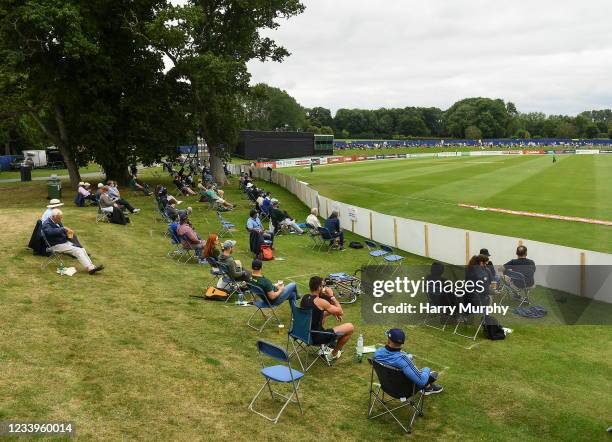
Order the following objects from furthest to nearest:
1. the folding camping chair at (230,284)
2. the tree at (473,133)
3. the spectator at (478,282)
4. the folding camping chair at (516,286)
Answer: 1. the tree at (473,133)
2. the folding camping chair at (516,286)
3. the folding camping chair at (230,284)
4. the spectator at (478,282)

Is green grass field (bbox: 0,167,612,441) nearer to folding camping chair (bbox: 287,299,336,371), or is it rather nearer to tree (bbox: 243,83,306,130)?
folding camping chair (bbox: 287,299,336,371)

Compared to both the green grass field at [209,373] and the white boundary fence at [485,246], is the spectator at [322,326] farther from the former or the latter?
the white boundary fence at [485,246]

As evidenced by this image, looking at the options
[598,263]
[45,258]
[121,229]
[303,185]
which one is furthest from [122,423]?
[303,185]

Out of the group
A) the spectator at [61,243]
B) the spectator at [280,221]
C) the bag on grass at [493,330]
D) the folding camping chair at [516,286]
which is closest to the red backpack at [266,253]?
the spectator at [280,221]

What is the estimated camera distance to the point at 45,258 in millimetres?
12508

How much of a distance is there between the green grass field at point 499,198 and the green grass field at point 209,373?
11.0 metres

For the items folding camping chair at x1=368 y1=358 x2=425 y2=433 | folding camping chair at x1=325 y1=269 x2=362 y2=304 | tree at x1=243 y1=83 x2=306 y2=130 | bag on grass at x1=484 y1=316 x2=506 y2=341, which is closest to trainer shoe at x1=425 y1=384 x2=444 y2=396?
folding camping chair at x1=368 y1=358 x2=425 y2=433

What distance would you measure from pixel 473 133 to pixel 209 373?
15517cm

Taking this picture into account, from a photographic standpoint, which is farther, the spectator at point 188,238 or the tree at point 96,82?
the tree at point 96,82

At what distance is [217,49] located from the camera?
1433 inches

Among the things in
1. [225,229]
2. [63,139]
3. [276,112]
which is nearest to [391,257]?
[225,229]

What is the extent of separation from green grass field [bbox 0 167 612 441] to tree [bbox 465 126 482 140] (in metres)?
150

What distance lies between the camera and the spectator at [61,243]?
1206 centimetres

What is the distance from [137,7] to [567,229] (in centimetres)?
2728
